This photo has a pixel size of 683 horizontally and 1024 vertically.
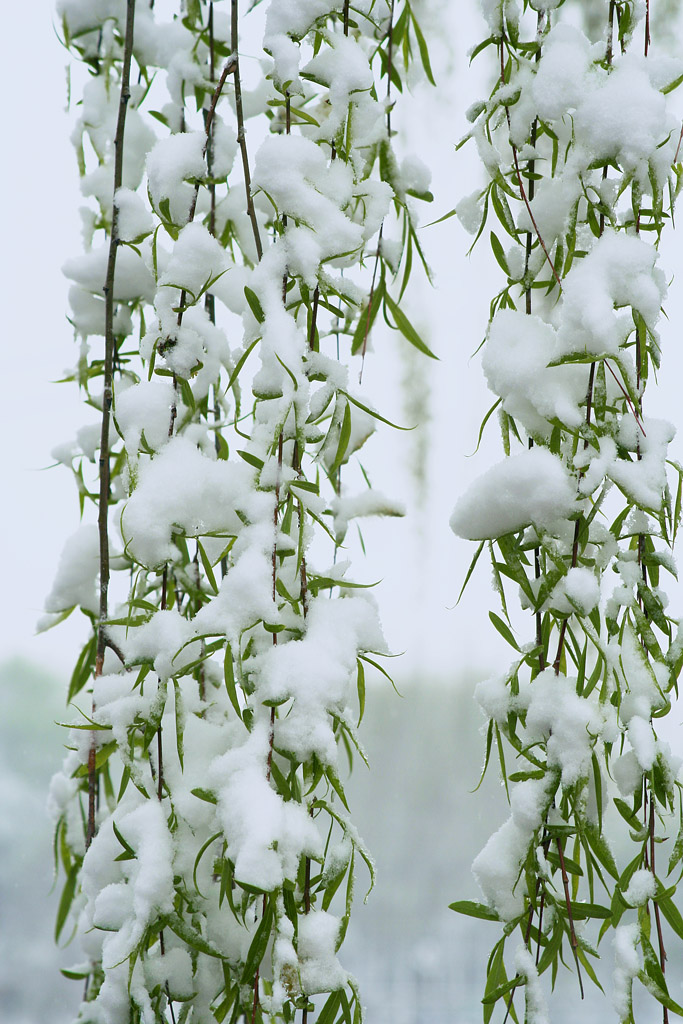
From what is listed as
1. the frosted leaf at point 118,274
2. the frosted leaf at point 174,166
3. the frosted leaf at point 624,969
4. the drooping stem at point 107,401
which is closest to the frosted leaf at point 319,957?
the frosted leaf at point 624,969

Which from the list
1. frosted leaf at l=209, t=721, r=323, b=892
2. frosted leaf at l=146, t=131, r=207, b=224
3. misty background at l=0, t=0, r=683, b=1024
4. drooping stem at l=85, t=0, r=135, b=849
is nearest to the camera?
frosted leaf at l=209, t=721, r=323, b=892

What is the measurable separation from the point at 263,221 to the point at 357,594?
1.04 feet

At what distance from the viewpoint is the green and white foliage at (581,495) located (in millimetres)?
392

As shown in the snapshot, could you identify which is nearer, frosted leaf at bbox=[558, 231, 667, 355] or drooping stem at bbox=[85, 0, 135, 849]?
frosted leaf at bbox=[558, 231, 667, 355]

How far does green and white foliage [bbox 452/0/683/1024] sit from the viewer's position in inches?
15.4

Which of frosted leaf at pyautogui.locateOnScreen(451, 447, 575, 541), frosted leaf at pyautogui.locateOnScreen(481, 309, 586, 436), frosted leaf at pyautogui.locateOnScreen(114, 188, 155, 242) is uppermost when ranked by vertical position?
frosted leaf at pyautogui.locateOnScreen(114, 188, 155, 242)

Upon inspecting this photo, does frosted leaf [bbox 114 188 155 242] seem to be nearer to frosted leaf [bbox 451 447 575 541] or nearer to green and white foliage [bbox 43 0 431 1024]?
green and white foliage [bbox 43 0 431 1024]

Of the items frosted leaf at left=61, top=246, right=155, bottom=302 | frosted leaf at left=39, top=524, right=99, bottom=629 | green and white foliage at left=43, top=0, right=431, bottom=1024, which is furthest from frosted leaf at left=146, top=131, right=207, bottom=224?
frosted leaf at left=39, top=524, right=99, bottom=629

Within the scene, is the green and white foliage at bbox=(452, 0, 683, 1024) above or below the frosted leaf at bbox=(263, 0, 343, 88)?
below

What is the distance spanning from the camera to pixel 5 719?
1.29m

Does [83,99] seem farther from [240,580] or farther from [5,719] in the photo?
[5,719]

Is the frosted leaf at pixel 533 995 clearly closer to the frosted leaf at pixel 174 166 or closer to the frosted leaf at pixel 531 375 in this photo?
the frosted leaf at pixel 531 375

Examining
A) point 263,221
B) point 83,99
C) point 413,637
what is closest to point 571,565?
point 263,221

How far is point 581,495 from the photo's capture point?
38 centimetres
